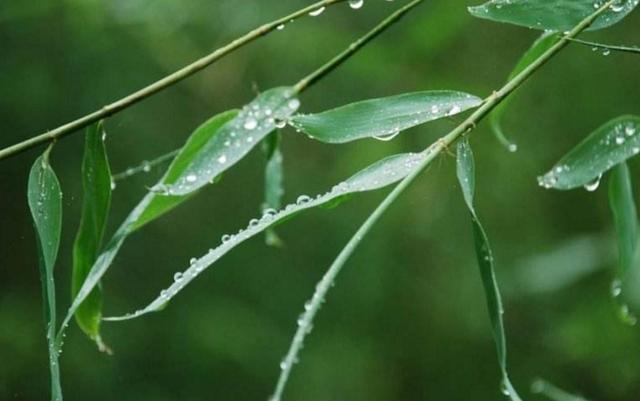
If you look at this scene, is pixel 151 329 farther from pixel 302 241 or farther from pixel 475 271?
pixel 475 271

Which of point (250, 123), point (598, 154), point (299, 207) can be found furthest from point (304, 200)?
point (598, 154)

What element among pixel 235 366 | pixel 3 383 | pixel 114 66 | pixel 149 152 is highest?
pixel 114 66

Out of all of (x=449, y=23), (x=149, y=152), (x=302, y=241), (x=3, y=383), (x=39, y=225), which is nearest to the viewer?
(x=39, y=225)

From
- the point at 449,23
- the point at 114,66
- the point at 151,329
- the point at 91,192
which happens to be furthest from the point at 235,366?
the point at 91,192

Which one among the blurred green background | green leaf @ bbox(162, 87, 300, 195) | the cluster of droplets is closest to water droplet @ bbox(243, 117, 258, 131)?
green leaf @ bbox(162, 87, 300, 195)

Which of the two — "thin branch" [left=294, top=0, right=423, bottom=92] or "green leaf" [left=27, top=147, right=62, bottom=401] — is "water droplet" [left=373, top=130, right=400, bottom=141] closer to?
"thin branch" [left=294, top=0, right=423, bottom=92]

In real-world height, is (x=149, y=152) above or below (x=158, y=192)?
below

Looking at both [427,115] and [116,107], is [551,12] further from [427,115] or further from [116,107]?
[116,107]
